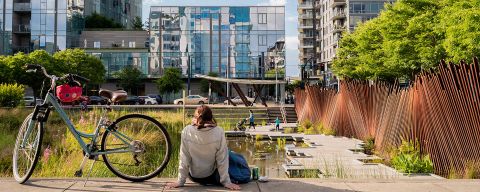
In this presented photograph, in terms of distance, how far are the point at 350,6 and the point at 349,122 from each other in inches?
2242

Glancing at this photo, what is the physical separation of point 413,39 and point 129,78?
3985 centimetres

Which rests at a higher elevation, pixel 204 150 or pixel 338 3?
pixel 338 3

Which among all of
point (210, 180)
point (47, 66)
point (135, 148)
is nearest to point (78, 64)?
point (47, 66)

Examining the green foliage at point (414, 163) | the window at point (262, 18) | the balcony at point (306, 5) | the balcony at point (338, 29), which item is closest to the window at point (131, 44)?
the window at point (262, 18)

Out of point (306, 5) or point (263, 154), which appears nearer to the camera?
point (263, 154)

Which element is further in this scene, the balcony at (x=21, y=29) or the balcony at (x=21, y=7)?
the balcony at (x=21, y=29)

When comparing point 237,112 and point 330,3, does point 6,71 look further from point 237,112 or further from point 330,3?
point 330,3

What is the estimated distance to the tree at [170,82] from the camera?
192ft

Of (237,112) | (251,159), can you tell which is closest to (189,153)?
(251,159)

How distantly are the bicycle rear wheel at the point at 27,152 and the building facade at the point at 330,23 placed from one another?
54.1 meters

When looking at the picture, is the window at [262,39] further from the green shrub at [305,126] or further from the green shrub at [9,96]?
the green shrub at [305,126]

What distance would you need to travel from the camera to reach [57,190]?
16.6ft

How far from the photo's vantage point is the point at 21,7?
63719mm

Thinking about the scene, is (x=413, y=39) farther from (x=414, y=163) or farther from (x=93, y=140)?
(x=93, y=140)
